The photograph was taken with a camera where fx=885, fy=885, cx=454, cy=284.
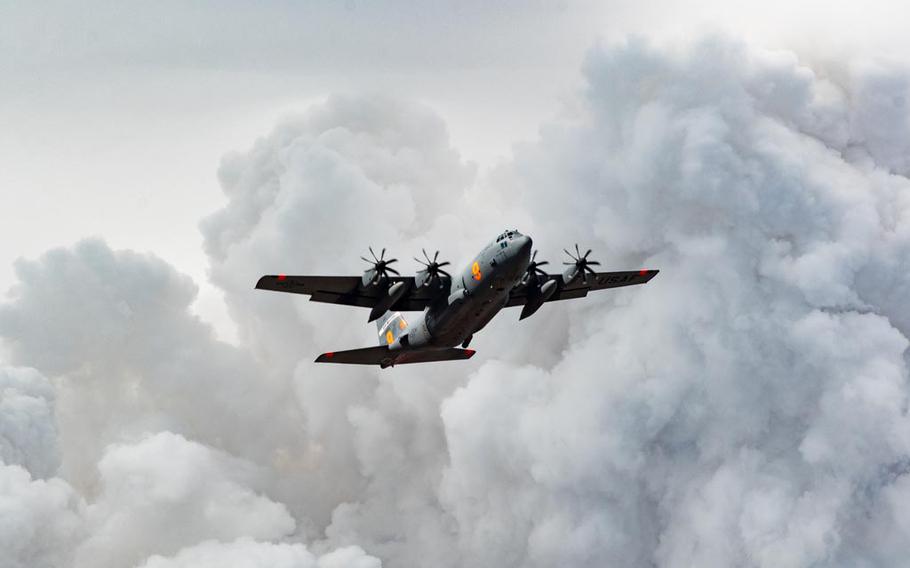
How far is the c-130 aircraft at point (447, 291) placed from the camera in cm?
5875

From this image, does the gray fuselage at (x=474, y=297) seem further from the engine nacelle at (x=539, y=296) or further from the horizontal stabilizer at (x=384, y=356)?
the engine nacelle at (x=539, y=296)

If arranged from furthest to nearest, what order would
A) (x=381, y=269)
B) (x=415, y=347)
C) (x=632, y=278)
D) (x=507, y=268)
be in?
(x=632, y=278), (x=415, y=347), (x=381, y=269), (x=507, y=268)

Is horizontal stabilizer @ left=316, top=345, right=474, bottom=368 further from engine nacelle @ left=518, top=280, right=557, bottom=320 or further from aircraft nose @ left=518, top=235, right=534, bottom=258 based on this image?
aircraft nose @ left=518, top=235, right=534, bottom=258

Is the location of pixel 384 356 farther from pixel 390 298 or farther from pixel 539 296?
pixel 539 296

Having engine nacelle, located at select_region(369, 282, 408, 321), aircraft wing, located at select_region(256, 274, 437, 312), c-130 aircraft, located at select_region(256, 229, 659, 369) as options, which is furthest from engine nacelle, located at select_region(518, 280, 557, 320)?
engine nacelle, located at select_region(369, 282, 408, 321)

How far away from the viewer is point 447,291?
6397 centimetres

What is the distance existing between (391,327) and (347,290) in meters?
19.1

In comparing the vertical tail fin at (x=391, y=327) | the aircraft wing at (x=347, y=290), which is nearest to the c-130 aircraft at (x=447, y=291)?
the aircraft wing at (x=347, y=290)

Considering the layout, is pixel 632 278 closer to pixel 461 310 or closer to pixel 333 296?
pixel 461 310

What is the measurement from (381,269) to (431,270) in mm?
3599

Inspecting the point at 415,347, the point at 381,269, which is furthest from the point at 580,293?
the point at 381,269

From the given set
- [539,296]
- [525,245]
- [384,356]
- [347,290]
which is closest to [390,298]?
[347,290]

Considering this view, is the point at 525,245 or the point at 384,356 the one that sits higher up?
the point at 384,356

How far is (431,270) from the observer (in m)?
62.8
